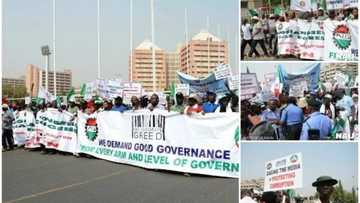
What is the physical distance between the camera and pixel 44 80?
24.6 feet

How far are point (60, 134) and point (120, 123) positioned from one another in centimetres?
216

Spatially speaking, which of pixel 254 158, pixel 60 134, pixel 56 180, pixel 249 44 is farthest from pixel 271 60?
pixel 60 134

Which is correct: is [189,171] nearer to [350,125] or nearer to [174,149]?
[174,149]

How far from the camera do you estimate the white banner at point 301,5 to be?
3139 millimetres

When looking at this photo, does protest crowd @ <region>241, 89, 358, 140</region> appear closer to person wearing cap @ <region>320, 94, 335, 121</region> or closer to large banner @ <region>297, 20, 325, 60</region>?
person wearing cap @ <region>320, 94, 335, 121</region>

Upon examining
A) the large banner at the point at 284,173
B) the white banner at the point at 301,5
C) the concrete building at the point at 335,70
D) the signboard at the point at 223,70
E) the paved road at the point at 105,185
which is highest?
the white banner at the point at 301,5

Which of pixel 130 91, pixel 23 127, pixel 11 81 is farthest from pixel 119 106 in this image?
pixel 23 127

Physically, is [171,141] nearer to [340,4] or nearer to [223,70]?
[223,70]

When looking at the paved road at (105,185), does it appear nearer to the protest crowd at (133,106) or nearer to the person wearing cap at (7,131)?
the protest crowd at (133,106)

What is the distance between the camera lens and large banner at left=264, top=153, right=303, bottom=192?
314 cm

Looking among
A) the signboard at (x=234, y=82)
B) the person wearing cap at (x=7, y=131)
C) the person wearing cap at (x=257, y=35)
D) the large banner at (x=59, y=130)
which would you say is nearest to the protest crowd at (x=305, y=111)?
the person wearing cap at (x=257, y=35)

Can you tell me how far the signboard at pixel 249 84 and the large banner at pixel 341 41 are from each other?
44cm

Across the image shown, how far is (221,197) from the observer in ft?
16.5

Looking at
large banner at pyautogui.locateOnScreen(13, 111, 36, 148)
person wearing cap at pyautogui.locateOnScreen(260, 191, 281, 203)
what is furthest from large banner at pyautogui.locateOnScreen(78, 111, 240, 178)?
large banner at pyautogui.locateOnScreen(13, 111, 36, 148)
